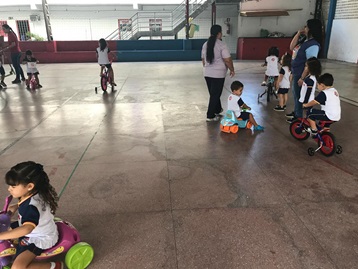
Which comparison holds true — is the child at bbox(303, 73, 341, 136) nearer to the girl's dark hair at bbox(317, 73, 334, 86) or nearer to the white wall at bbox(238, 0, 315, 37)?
the girl's dark hair at bbox(317, 73, 334, 86)

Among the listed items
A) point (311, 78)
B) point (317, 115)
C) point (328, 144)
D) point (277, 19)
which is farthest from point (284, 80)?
point (277, 19)

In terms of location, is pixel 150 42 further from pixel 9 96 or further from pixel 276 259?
pixel 276 259

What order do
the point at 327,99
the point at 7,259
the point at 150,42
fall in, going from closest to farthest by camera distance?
the point at 7,259, the point at 327,99, the point at 150,42

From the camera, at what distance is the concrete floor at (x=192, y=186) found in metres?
2.47

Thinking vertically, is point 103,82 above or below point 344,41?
below

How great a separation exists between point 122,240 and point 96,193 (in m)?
0.88

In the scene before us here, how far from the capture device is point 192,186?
11.4 ft

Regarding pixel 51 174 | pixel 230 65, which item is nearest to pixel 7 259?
pixel 51 174

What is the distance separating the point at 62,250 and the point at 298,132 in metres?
3.85

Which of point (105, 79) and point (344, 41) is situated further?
point (344, 41)

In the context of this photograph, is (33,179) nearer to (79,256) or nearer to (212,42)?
(79,256)

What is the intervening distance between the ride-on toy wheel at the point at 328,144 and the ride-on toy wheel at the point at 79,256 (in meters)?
3.34

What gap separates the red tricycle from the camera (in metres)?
2.21

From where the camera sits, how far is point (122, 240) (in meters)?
2.62
